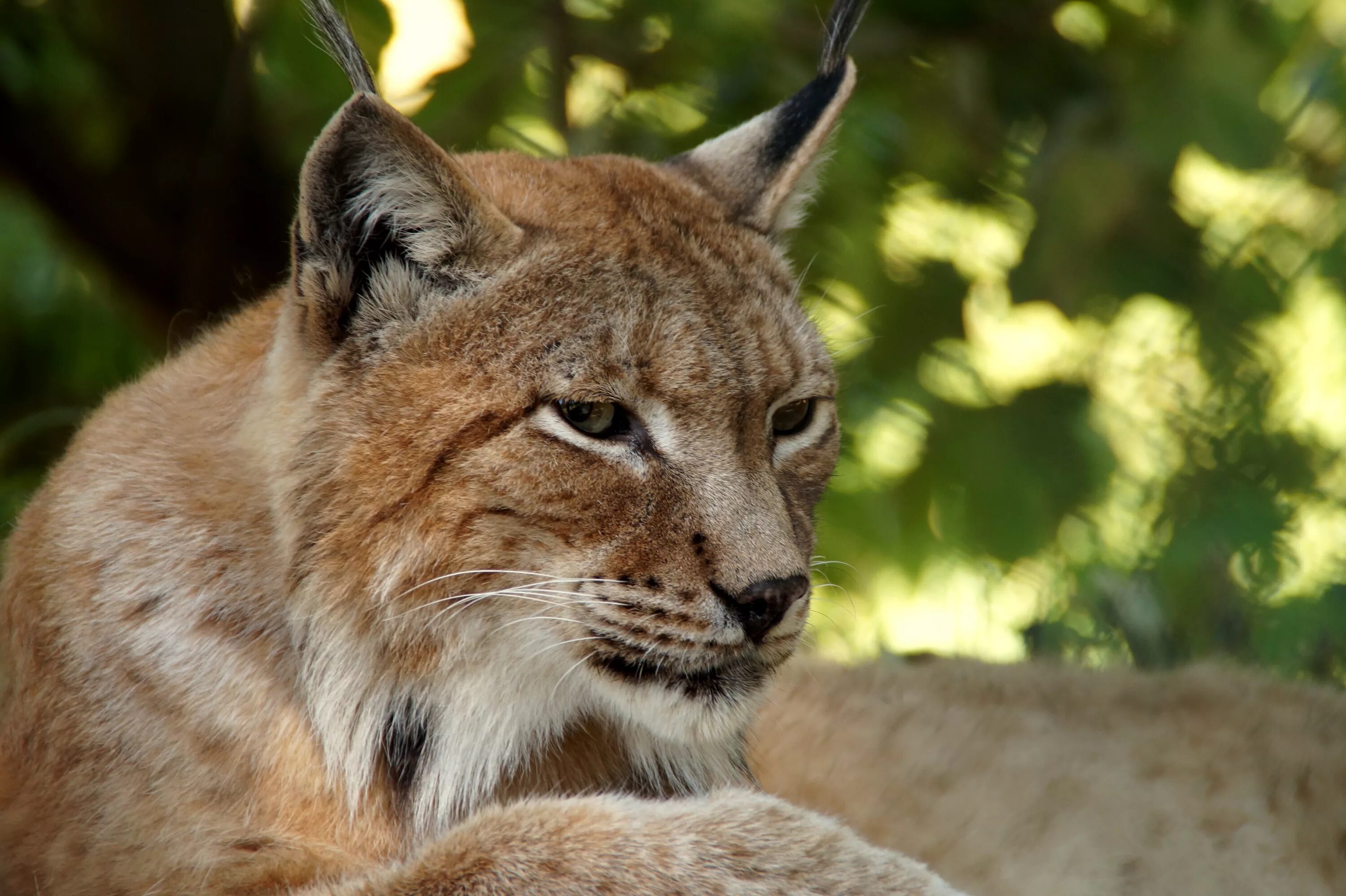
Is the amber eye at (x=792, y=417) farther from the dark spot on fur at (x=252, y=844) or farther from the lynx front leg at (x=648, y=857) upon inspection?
the dark spot on fur at (x=252, y=844)

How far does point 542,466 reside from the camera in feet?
7.70

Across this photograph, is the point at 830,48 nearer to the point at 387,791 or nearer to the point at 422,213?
the point at 422,213

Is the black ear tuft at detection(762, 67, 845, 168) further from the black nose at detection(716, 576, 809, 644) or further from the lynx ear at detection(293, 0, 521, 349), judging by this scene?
the black nose at detection(716, 576, 809, 644)

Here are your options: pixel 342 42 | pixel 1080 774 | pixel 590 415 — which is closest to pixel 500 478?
pixel 590 415

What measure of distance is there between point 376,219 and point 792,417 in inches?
34.1

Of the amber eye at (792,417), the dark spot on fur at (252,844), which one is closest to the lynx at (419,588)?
the dark spot on fur at (252,844)

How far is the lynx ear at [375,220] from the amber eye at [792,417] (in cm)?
60

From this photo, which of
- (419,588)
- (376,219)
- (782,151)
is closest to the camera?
(419,588)

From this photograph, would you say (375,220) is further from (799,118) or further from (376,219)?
(799,118)

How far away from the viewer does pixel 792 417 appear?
9.12 ft

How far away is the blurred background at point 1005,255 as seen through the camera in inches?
155

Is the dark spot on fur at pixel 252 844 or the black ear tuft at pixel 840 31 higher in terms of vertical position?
the black ear tuft at pixel 840 31

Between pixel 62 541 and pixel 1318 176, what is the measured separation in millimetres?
3465

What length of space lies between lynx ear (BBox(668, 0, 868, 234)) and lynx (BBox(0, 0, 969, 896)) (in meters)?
0.50
